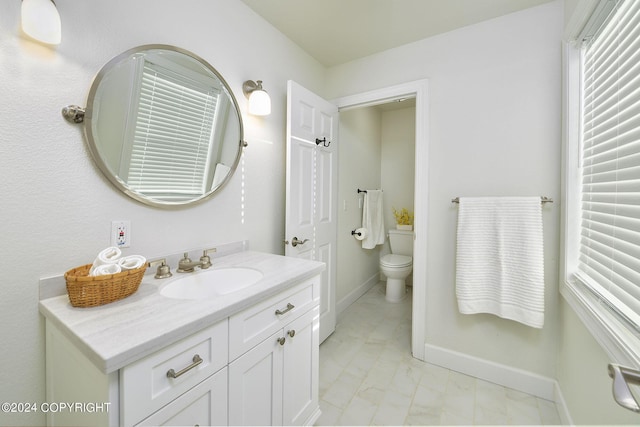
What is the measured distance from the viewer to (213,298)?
2.96 feet

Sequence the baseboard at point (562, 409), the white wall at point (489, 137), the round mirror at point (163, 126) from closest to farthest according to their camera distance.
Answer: the round mirror at point (163, 126) < the baseboard at point (562, 409) < the white wall at point (489, 137)

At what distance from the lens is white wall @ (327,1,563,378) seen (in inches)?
61.5

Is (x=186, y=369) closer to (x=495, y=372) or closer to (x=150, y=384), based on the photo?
(x=150, y=384)

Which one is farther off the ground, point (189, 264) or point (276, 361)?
point (189, 264)

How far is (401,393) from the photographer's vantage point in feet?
5.30

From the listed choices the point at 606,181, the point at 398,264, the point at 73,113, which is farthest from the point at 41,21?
the point at 398,264

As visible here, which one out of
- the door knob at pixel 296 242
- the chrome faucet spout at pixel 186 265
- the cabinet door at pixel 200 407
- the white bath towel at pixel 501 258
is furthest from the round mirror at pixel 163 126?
the white bath towel at pixel 501 258

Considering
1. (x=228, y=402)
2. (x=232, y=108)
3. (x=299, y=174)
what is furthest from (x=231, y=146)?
(x=228, y=402)

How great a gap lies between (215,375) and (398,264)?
235 centimetres

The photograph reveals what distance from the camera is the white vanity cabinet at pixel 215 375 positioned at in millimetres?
655

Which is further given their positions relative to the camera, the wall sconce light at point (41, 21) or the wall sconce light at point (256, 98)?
the wall sconce light at point (256, 98)

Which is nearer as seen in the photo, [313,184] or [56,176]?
[56,176]

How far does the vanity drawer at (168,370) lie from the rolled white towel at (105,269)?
365 millimetres

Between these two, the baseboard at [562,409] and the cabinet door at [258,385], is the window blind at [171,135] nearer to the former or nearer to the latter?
the cabinet door at [258,385]
